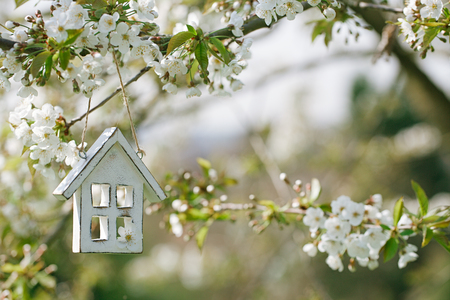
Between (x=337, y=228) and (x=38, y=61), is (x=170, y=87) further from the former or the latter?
(x=337, y=228)

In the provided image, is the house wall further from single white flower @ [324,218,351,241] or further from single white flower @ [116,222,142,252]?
single white flower @ [324,218,351,241]

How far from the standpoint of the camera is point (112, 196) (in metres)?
0.78

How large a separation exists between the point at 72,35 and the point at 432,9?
27.8 inches

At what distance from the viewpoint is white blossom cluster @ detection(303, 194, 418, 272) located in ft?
2.83

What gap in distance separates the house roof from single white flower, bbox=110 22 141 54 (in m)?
0.18

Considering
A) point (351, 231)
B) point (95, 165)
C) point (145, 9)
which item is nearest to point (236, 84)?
point (145, 9)

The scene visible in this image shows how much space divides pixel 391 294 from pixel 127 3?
6265 mm

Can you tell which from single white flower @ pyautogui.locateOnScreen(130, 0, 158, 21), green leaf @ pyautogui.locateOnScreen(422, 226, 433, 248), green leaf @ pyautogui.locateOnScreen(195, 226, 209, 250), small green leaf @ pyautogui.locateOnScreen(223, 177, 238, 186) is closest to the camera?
single white flower @ pyautogui.locateOnScreen(130, 0, 158, 21)

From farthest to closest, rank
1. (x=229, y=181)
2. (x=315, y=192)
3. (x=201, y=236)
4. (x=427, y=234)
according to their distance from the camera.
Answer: (x=229, y=181)
(x=201, y=236)
(x=315, y=192)
(x=427, y=234)

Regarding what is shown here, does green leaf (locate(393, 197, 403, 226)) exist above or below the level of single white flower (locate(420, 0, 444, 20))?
below

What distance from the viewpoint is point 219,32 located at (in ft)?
2.52

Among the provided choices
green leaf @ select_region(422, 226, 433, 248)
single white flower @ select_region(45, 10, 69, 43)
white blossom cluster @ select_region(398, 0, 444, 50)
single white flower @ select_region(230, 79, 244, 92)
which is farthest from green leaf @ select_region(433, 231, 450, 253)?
single white flower @ select_region(45, 10, 69, 43)

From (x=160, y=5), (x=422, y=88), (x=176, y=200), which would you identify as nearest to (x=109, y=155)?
(x=176, y=200)

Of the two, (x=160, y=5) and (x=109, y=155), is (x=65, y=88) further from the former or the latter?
(x=109, y=155)
